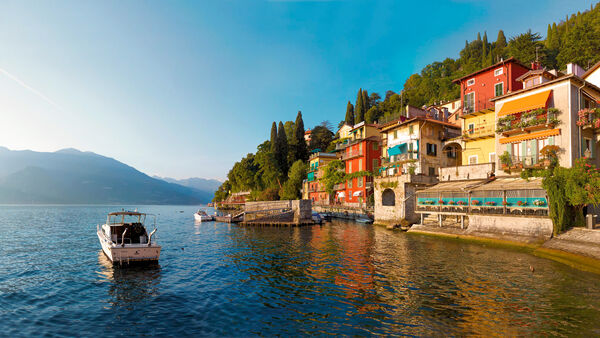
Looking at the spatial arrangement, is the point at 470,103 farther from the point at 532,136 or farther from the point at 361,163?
the point at 361,163

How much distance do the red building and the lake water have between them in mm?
24017

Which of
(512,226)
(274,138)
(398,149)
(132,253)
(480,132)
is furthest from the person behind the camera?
(274,138)

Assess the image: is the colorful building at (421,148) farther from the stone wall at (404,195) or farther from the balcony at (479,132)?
the balcony at (479,132)

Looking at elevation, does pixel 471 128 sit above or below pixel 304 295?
above

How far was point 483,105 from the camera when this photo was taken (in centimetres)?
3928

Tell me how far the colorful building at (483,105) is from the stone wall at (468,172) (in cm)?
369

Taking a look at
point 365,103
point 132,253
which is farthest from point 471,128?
point 365,103

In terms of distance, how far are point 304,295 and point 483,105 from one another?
38719 millimetres

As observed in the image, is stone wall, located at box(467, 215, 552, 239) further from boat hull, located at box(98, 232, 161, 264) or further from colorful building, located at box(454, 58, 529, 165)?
boat hull, located at box(98, 232, 161, 264)

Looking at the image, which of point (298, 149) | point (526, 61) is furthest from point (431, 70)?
point (298, 149)

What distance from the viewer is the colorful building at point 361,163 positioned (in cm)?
5838

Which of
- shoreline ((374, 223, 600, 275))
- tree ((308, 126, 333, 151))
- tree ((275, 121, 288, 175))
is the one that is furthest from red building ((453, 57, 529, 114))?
tree ((308, 126, 333, 151))

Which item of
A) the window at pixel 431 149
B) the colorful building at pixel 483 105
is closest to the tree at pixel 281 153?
the window at pixel 431 149

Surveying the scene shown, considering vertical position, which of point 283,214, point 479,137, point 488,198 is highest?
point 479,137
